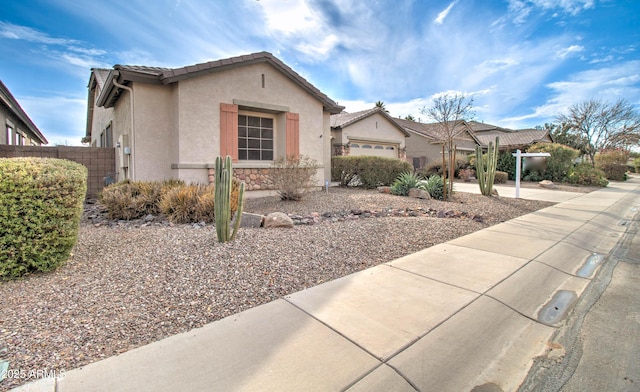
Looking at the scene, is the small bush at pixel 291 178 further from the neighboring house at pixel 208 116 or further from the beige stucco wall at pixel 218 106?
the beige stucco wall at pixel 218 106

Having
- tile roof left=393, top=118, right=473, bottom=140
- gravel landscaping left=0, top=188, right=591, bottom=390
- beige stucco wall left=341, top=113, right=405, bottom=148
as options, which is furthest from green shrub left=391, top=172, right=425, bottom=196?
tile roof left=393, top=118, right=473, bottom=140

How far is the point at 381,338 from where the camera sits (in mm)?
2820

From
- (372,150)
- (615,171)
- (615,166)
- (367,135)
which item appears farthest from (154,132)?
(615,171)

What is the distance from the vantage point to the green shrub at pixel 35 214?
3.46 meters

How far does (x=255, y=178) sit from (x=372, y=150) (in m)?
11.7

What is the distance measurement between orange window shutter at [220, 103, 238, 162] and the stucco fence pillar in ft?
1.79

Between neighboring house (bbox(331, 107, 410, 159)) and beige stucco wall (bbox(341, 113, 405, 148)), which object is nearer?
neighboring house (bbox(331, 107, 410, 159))

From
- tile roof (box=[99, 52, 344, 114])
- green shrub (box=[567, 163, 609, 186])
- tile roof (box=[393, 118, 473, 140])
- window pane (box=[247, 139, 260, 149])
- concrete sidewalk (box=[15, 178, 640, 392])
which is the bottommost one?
concrete sidewalk (box=[15, 178, 640, 392])

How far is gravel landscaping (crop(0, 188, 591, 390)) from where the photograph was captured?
2670mm

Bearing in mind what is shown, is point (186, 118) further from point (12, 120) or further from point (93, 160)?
point (12, 120)

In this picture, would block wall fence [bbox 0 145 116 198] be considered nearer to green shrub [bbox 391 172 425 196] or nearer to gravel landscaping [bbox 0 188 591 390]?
gravel landscaping [bbox 0 188 591 390]

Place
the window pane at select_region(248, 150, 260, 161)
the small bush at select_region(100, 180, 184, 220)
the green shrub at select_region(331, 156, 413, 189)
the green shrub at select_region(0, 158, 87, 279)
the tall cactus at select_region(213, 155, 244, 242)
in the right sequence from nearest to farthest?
the green shrub at select_region(0, 158, 87, 279), the tall cactus at select_region(213, 155, 244, 242), the small bush at select_region(100, 180, 184, 220), the window pane at select_region(248, 150, 260, 161), the green shrub at select_region(331, 156, 413, 189)

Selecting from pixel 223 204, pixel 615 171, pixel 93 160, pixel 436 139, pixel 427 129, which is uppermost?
pixel 427 129

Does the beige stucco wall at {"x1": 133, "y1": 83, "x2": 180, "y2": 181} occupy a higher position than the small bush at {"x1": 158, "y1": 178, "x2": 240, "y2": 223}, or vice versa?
the beige stucco wall at {"x1": 133, "y1": 83, "x2": 180, "y2": 181}
